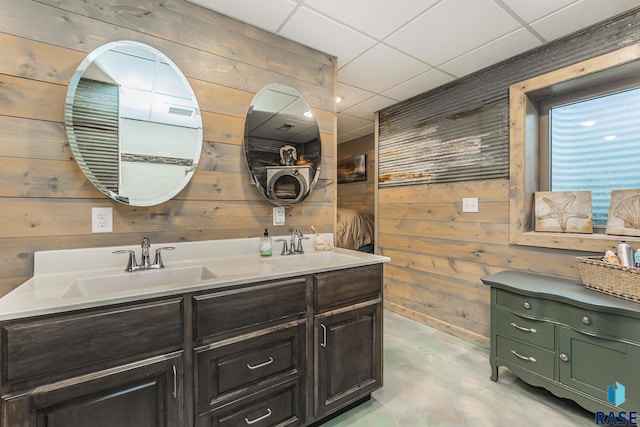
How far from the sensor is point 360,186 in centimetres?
478

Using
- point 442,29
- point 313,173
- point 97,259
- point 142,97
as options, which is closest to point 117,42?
point 142,97

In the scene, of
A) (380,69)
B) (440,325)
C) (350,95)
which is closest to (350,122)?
(350,95)

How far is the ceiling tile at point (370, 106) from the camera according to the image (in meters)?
3.26

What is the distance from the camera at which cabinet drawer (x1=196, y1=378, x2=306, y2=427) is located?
1.25 metres

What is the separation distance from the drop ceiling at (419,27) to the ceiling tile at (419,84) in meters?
0.03

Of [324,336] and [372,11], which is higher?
[372,11]

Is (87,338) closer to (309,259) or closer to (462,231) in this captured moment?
(309,259)

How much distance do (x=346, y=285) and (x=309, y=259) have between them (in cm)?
41

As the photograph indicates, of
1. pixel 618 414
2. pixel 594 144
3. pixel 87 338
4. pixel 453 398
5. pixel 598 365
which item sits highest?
pixel 594 144

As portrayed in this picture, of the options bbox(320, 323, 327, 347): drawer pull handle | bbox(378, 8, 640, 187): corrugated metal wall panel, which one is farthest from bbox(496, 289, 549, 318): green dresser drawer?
bbox(320, 323, 327, 347): drawer pull handle

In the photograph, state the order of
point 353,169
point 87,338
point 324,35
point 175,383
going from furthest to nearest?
point 353,169
point 324,35
point 175,383
point 87,338

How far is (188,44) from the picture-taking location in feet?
5.57

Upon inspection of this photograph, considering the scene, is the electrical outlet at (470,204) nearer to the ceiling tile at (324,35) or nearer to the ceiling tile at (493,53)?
the ceiling tile at (493,53)

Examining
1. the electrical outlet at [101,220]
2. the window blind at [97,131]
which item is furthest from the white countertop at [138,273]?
the window blind at [97,131]
